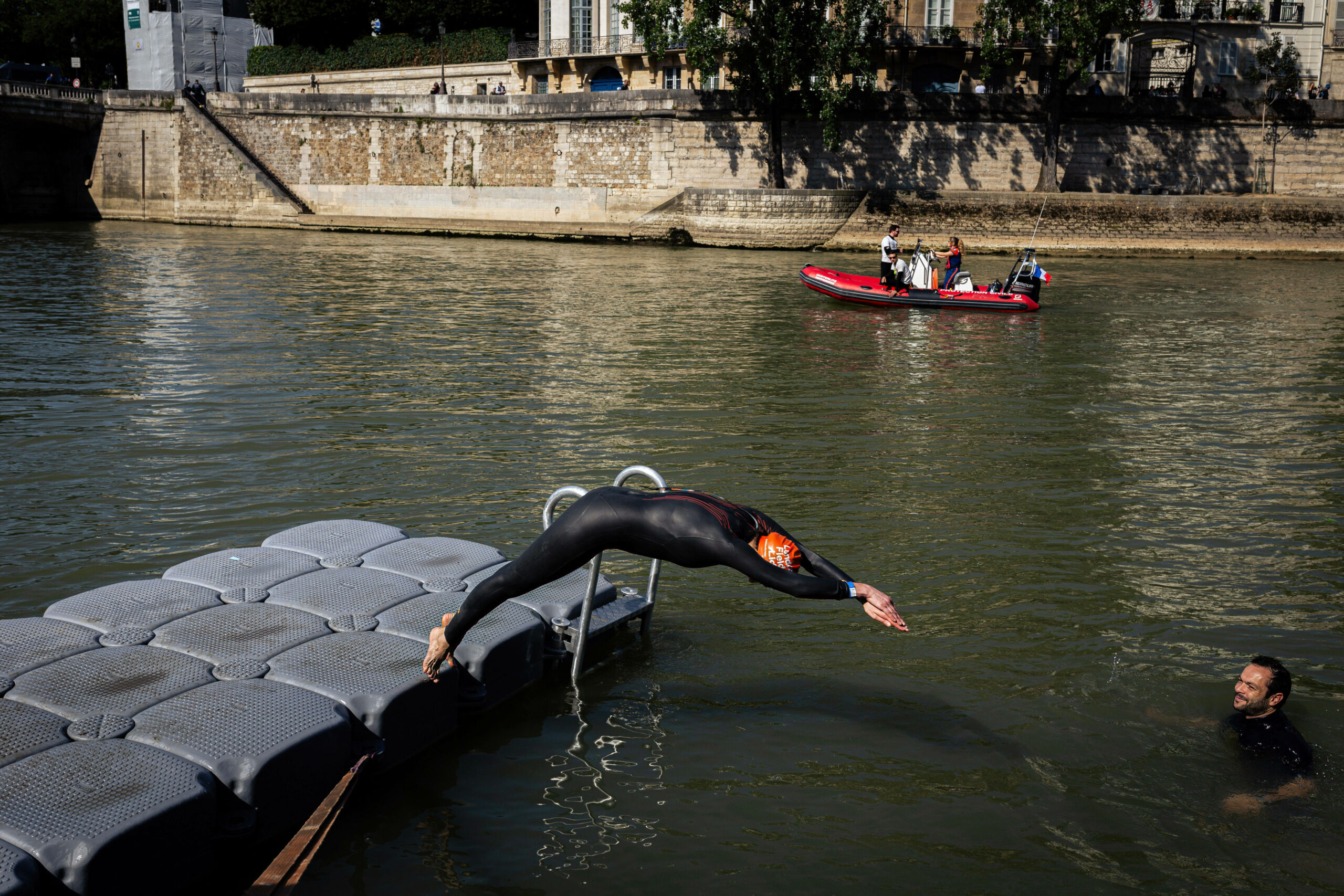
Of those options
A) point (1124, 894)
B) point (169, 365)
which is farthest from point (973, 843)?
point (169, 365)

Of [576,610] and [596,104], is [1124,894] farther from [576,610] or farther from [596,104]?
[596,104]

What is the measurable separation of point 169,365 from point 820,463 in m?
8.29

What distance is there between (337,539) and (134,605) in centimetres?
118

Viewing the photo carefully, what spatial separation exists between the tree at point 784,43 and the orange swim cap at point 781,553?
94.7ft

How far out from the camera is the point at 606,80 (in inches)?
1682

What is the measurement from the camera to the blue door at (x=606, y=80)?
42.5m

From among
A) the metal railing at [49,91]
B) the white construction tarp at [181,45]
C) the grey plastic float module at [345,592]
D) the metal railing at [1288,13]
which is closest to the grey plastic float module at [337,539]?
the grey plastic float module at [345,592]

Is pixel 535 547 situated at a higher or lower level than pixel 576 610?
higher

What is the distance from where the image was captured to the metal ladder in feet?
17.1

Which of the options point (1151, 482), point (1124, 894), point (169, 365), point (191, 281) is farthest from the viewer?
point (191, 281)

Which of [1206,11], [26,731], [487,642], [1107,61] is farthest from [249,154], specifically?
[26,731]

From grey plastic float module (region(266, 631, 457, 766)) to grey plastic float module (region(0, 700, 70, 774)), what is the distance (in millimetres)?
784

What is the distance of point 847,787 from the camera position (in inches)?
183

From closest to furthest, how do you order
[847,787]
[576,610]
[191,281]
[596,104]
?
1. [847,787]
2. [576,610]
3. [191,281]
4. [596,104]
